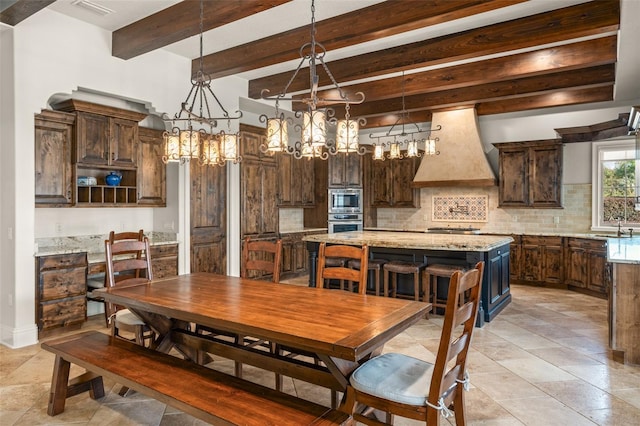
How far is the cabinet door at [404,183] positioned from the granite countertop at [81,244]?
16.0ft

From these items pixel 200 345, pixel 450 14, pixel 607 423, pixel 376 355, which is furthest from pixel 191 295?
pixel 450 14

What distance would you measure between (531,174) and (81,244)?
22.9 feet

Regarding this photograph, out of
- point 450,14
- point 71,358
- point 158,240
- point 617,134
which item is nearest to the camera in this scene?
point 71,358

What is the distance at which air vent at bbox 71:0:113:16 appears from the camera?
404 cm

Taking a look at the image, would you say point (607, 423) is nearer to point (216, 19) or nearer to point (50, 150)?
point (216, 19)

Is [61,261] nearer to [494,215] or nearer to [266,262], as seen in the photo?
[266,262]

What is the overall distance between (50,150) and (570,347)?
567 centimetres

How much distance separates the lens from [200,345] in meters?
3.00

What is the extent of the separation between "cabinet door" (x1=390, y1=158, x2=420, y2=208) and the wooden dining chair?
21.5 feet

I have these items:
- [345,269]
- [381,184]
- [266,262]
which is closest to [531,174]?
[381,184]

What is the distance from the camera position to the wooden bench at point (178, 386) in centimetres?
190

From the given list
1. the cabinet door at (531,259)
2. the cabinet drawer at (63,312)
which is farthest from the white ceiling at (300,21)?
the cabinet drawer at (63,312)

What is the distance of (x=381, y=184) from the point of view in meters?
9.01

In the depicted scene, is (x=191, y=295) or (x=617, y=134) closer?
(x=191, y=295)
